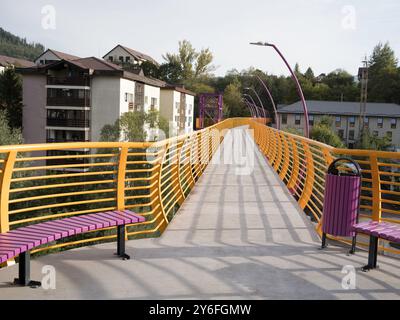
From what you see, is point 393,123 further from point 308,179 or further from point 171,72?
point 308,179

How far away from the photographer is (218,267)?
15.2ft

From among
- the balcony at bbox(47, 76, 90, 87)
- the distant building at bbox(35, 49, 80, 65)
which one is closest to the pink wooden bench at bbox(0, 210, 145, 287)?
the balcony at bbox(47, 76, 90, 87)

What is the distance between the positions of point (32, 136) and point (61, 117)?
4035 mm

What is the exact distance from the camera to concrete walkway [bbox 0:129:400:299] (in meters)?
3.94

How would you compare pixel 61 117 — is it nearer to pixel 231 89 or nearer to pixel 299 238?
pixel 299 238

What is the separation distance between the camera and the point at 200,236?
19.7 ft

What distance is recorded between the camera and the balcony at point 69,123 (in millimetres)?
43812

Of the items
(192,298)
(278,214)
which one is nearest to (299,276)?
(192,298)

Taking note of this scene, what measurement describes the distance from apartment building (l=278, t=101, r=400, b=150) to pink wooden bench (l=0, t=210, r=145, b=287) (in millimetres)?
64295

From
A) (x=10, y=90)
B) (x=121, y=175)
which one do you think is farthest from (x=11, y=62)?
(x=121, y=175)

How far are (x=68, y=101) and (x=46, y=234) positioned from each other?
4190 centimetres

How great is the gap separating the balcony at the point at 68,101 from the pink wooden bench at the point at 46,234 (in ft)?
131

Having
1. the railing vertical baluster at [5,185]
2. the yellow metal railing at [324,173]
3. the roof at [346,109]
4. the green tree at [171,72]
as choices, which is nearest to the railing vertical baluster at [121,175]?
the railing vertical baluster at [5,185]

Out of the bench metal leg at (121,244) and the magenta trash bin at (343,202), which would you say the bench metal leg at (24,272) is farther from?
the magenta trash bin at (343,202)
